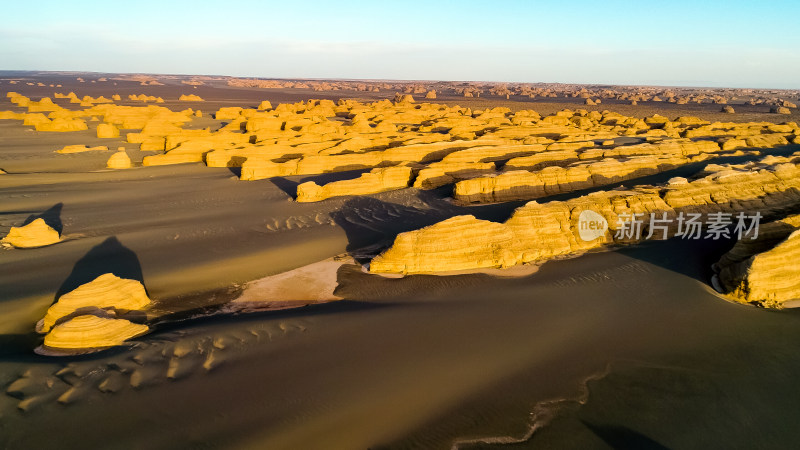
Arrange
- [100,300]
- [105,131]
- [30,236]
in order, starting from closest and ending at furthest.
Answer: [100,300]
[30,236]
[105,131]

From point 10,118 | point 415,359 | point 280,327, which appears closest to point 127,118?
point 10,118

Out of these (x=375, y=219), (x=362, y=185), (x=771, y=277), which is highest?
(x=362, y=185)

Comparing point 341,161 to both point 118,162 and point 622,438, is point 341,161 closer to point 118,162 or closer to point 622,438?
point 118,162

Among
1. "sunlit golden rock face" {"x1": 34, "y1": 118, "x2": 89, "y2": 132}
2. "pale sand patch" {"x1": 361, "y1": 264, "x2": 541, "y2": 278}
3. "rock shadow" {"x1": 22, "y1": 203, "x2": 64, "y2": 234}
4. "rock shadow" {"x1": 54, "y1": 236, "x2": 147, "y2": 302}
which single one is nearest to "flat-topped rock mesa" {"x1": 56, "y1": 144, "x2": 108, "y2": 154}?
"sunlit golden rock face" {"x1": 34, "y1": 118, "x2": 89, "y2": 132}

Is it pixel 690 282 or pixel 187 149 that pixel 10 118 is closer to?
pixel 187 149

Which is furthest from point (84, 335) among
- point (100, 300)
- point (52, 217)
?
point (52, 217)

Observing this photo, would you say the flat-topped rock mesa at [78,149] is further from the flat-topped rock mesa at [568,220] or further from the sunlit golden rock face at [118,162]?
the flat-topped rock mesa at [568,220]
